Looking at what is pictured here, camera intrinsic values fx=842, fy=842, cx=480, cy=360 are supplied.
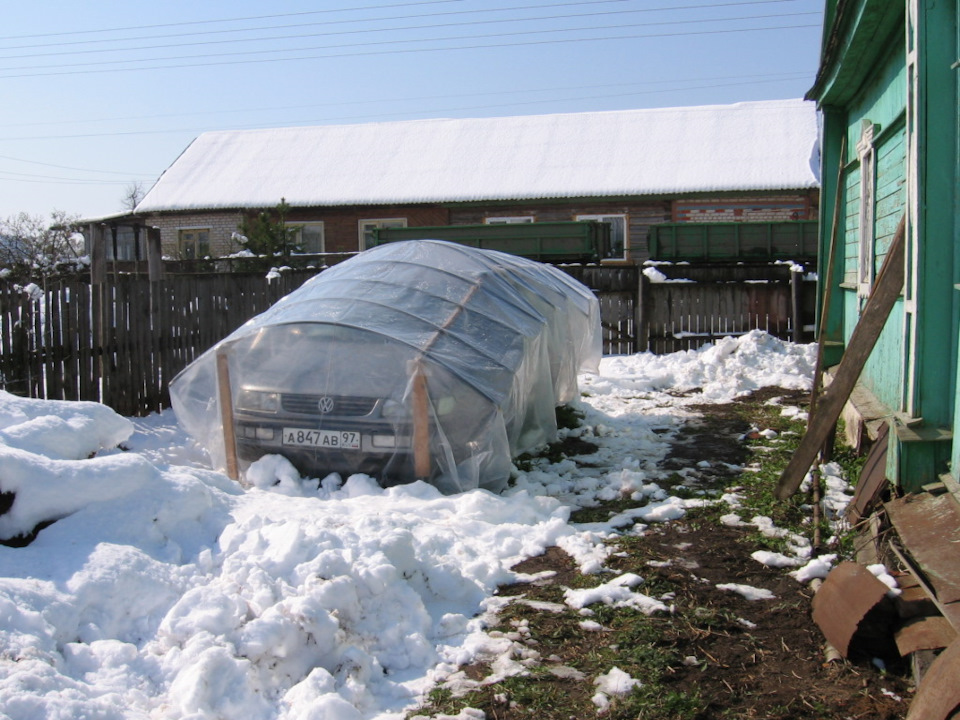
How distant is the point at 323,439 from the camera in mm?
5969

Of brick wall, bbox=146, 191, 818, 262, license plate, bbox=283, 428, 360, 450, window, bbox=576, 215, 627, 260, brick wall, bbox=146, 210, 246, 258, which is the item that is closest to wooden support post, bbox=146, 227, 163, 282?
license plate, bbox=283, 428, 360, 450

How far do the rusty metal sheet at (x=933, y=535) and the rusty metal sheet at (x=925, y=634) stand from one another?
10cm

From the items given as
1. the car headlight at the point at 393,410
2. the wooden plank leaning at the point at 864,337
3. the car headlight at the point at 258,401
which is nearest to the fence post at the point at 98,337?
the car headlight at the point at 258,401

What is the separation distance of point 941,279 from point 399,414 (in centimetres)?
341

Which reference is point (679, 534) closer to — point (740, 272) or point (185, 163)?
point (740, 272)

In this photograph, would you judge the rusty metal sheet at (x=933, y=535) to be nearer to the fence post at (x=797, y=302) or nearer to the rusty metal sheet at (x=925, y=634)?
the rusty metal sheet at (x=925, y=634)

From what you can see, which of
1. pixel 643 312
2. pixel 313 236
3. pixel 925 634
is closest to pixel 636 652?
pixel 925 634

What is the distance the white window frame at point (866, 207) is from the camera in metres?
7.63

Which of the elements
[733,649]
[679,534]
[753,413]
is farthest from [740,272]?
[733,649]

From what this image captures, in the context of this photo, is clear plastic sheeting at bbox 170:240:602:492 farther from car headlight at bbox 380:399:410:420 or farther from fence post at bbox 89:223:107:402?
fence post at bbox 89:223:107:402

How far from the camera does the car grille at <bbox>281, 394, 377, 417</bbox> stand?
19.4 ft

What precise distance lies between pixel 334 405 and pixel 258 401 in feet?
2.12

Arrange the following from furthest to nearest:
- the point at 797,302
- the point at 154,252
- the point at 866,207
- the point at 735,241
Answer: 1. the point at 735,241
2. the point at 797,302
3. the point at 154,252
4. the point at 866,207

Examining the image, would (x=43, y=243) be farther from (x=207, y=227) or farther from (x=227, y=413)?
(x=227, y=413)
